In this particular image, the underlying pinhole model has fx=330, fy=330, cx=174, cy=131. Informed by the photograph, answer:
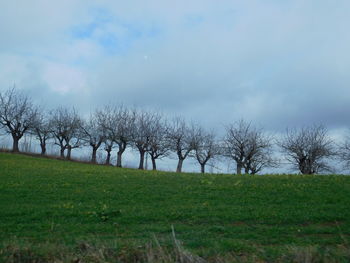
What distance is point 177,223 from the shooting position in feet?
30.6

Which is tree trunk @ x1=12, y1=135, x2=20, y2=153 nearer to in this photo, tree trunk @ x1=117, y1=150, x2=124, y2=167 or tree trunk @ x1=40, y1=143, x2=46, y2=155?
tree trunk @ x1=40, y1=143, x2=46, y2=155

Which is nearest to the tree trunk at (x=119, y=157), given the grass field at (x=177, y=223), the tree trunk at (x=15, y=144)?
the tree trunk at (x=15, y=144)

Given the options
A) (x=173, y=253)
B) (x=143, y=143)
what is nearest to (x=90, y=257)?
(x=173, y=253)

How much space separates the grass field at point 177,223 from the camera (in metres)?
5.56

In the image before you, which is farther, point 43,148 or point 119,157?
point 43,148

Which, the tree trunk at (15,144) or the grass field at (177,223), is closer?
the grass field at (177,223)

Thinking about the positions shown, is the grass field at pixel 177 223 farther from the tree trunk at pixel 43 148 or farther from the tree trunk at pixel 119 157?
the tree trunk at pixel 43 148

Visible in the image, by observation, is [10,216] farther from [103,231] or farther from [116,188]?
[116,188]

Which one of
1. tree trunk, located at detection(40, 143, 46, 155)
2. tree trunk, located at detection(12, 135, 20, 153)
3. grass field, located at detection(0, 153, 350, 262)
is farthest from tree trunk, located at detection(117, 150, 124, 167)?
grass field, located at detection(0, 153, 350, 262)

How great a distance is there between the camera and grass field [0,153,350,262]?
5559mm

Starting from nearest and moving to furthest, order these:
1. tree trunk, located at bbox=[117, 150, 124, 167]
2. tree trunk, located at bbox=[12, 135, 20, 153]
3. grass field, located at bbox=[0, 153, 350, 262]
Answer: grass field, located at bbox=[0, 153, 350, 262] < tree trunk, located at bbox=[12, 135, 20, 153] < tree trunk, located at bbox=[117, 150, 124, 167]

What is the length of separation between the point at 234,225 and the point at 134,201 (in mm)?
4636

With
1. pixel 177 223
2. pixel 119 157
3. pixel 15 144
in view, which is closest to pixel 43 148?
pixel 15 144

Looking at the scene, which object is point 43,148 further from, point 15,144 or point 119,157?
point 119,157
